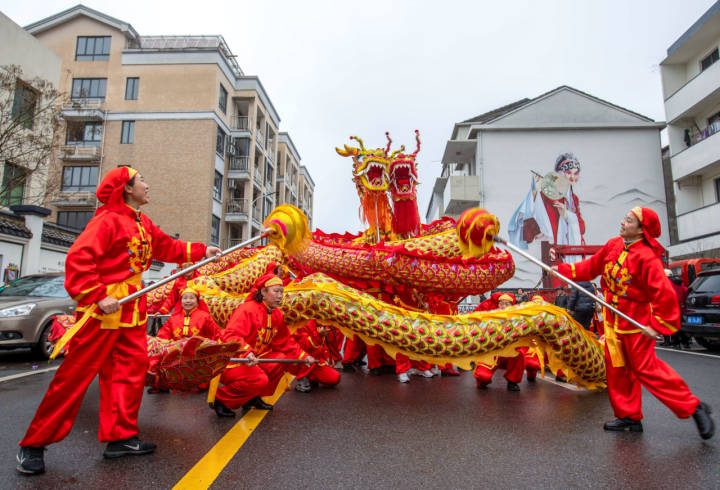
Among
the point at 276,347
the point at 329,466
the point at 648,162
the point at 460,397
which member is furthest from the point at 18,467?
the point at 648,162

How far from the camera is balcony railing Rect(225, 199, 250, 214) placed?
28281mm

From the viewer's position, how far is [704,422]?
3.07m

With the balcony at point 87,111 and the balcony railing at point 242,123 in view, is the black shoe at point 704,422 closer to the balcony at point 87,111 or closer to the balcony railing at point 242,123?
the balcony at point 87,111

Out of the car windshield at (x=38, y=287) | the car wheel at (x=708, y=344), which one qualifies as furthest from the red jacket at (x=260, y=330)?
the car wheel at (x=708, y=344)

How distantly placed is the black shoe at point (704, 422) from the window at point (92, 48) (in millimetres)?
30529

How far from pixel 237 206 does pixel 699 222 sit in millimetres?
23078

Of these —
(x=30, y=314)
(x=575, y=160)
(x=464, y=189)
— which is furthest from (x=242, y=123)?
(x=30, y=314)

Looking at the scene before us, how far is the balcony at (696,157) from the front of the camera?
59.4 feet

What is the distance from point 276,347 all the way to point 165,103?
A: 2519 centimetres

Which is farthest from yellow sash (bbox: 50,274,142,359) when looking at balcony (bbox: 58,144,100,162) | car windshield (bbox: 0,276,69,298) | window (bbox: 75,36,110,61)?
window (bbox: 75,36,110,61)

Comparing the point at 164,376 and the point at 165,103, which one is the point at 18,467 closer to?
the point at 164,376

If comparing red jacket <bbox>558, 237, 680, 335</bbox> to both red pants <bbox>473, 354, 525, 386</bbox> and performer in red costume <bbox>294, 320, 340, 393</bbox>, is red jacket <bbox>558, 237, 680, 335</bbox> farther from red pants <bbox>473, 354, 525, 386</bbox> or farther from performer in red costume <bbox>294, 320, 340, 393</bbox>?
performer in red costume <bbox>294, 320, 340, 393</bbox>

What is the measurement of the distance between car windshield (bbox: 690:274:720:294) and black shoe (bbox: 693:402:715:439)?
641 cm

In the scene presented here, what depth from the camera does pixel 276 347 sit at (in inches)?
165
